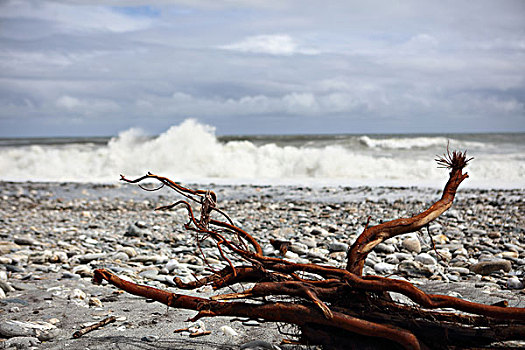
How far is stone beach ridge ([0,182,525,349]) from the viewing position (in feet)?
8.84

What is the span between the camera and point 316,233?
6.07m

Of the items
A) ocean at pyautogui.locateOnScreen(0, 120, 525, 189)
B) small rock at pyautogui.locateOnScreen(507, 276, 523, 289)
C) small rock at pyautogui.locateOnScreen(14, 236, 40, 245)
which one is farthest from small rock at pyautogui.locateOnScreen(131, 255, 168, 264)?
ocean at pyautogui.locateOnScreen(0, 120, 525, 189)

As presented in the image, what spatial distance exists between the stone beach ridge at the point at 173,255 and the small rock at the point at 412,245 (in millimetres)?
13

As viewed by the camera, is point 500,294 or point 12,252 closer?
point 500,294

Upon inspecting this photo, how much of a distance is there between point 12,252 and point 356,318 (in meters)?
4.48

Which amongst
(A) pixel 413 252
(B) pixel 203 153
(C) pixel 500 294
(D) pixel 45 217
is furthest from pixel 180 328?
(B) pixel 203 153

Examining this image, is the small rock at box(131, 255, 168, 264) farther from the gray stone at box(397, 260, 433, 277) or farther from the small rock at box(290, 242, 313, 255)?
the gray stone at box(397, 260, 433, 277)

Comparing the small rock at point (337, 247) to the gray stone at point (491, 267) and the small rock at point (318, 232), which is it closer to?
the small rock at point (318, 232)

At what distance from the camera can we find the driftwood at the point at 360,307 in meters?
1.82

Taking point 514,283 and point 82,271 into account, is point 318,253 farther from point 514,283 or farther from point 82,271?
point 82,271

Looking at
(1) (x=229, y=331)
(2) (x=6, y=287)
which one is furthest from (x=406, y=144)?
(1) (x=229, y=331)

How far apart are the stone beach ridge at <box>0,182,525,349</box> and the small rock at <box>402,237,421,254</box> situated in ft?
0.04

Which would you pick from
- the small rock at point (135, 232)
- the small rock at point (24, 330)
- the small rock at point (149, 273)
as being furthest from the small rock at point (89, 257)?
the small rock at point (24, 330)

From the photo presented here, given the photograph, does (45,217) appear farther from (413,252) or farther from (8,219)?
(413,252)
